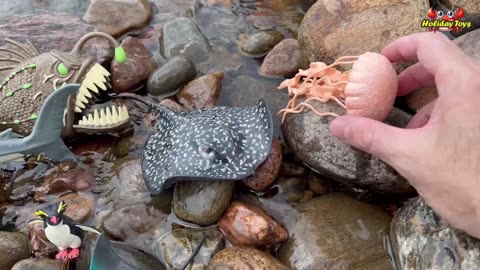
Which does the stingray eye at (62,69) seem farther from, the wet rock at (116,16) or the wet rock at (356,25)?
the wet rock at (356,25)

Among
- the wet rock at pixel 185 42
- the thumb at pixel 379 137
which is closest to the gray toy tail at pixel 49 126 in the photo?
the wet rock at pixel 185 42

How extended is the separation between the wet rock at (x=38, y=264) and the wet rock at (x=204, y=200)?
44.2 inches

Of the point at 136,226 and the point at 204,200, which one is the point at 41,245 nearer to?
the point at 136,226

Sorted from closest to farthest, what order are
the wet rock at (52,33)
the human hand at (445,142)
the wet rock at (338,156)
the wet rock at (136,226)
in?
1. the human hand at (445,142)
2. the wet rock at (338,156)
3. the wet rock at (136,226)
4. the wet rock at (52,33)

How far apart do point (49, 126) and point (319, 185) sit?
270 cm

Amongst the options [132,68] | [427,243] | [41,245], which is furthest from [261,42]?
[41,245]

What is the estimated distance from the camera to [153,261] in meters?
3.89

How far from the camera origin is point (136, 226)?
168 inches

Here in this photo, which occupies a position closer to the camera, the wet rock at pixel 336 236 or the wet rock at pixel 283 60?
the wet rock at pixel 336 236

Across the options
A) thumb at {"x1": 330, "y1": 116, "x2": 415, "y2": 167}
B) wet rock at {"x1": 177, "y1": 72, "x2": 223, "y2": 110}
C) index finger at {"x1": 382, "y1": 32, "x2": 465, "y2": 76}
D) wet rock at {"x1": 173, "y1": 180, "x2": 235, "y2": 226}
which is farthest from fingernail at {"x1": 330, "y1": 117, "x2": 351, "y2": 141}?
wet rock at {"x1": 177, "y1": 72, "x2": 223, "y2": 110}

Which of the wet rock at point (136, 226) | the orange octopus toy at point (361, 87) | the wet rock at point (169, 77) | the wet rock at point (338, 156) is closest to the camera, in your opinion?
the orange octopus toy at point (361, 87)

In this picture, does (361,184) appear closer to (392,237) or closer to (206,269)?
(392,237)

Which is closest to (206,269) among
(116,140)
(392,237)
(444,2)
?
(392,237)

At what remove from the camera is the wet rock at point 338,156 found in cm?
409
